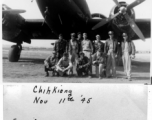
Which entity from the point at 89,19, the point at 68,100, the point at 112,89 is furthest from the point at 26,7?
the point at 112,89

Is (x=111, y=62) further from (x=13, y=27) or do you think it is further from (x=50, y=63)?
(x=13, y=27)

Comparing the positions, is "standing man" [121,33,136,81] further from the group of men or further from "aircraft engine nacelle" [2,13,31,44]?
"aircraft engine nacelle" [2,13,31,44]

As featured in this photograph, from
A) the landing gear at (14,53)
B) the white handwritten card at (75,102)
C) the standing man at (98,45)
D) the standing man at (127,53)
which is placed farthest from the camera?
the landing gear at (14,53)

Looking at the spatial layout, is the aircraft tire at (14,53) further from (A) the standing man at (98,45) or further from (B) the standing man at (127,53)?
(B) the standing man at (127,53)

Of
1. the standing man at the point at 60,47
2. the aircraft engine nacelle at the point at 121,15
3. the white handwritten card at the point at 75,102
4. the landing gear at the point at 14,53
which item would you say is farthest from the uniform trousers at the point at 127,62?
the landing gear at the point at 14,53

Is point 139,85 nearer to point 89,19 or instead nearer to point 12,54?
point 89,19

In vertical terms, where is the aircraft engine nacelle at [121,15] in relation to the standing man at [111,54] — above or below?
above
